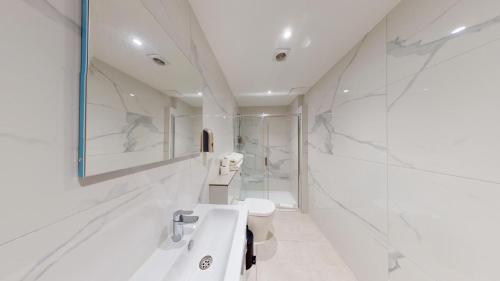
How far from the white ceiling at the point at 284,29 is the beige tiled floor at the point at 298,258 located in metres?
2.13

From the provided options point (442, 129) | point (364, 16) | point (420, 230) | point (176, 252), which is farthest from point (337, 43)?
point (176, 252)

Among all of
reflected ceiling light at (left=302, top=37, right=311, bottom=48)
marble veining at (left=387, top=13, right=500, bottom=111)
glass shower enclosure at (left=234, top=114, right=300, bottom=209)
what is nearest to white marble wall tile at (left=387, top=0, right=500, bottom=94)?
marble veining at (left=387, top=13, right=500, bottom=111)

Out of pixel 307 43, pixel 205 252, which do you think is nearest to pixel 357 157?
pixel 307 43

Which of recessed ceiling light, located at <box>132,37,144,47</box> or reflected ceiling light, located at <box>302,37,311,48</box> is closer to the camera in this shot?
recessed ceiling light, located at <box>132,37,144,47</box>

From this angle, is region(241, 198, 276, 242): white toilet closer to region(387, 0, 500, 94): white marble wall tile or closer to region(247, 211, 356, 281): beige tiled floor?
region(247, 211, 356, 281): beige tiled floor

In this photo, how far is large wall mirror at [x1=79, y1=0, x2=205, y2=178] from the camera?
0.45m

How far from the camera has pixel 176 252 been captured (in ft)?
2.47


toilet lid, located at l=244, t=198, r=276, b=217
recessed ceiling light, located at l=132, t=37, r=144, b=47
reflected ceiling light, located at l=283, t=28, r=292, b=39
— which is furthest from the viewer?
toilet lid, located at l=244, t=198, r=276, b=217

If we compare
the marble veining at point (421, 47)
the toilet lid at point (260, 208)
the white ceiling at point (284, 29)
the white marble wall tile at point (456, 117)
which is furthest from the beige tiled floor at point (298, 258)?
the white ceiling at point (284, 29)

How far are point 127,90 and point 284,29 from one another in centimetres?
124

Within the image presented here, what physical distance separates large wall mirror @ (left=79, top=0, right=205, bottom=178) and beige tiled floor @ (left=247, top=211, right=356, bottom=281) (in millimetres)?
1438

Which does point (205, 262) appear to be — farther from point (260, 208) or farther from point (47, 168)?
point (260, 208)

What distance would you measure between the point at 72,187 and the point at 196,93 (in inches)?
36.1

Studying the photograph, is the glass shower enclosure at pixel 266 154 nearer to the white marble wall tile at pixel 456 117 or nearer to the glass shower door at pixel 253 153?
the glass shower door at pixel 253 153
